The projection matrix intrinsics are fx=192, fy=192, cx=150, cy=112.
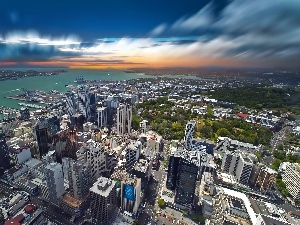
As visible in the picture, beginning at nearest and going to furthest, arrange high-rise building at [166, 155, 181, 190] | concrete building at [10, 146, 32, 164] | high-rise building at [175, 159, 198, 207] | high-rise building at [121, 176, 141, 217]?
high-rise building at [121, 176, 141, 217]
high-rise building at [175, 159, 198, 207]
high-rise building at [166, 155, 181, 190]
concrete building at [10, 146, 32, 164]

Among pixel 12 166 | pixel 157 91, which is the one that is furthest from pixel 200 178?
pixel 157 91

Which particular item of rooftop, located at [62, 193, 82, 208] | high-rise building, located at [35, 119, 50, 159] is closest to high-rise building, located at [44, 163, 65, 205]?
rooftop, located at [62, 193, 82, 208]

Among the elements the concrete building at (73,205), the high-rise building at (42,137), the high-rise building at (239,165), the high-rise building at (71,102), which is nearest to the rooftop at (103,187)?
the concrete building at (73,205)

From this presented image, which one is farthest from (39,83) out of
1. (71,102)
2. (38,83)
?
(71,102)

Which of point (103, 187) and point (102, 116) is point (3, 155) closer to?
point (103, 187)

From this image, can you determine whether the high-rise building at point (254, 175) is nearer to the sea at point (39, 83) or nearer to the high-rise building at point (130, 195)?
the high-rise building at point (130, 195)

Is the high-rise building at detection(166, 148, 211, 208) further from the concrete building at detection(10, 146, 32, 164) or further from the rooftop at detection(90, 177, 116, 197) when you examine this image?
the concrete building at detection(10, 146, 32, 164)
